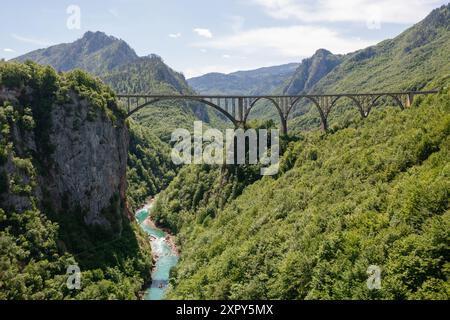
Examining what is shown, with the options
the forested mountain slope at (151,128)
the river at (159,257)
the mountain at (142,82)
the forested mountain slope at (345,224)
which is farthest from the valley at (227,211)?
the mountain at (142,82)

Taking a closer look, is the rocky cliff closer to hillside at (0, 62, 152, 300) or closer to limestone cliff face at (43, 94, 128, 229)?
limestone cliff face at (43, 94, 128, 229)

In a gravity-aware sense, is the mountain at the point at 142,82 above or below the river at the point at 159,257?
above

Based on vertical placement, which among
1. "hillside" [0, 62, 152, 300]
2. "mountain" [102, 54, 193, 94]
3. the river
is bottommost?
the river

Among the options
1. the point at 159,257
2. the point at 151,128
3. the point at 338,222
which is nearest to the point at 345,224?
the point at 338,222

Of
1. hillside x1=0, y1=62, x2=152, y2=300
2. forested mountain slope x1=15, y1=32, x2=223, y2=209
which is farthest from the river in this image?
forested mountain slope x1=15, y1=32, x2=223, y2=209

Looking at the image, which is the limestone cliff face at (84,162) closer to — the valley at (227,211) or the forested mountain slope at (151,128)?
the valley at (227,211)

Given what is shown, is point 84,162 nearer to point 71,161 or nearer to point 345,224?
point 71,161
